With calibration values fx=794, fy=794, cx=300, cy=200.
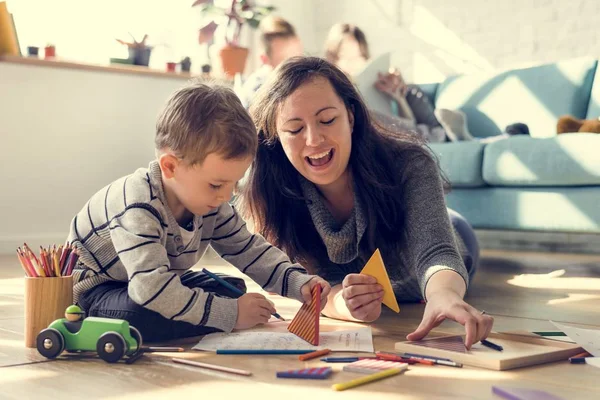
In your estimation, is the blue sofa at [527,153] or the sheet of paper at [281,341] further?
the blue sofa at [527,153]

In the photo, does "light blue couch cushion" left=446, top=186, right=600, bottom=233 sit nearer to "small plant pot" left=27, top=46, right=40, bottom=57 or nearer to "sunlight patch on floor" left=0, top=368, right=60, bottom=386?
"small plant pot" left=27, top=46, right=40, bottom=57

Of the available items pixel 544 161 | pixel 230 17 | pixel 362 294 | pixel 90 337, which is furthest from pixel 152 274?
pixel 230 17

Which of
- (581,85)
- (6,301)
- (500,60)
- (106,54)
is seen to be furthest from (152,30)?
(6,301)

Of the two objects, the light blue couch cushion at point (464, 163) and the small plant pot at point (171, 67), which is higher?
the small plant pot at point (171, 67)

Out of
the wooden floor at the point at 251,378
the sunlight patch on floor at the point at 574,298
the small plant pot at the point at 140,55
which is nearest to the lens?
the wooden floor at the point at 251,378

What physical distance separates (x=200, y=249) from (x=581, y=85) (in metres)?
2.80

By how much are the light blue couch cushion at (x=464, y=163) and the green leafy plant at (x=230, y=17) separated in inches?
67.3

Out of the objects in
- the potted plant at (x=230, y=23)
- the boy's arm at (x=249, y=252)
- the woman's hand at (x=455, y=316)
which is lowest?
the woman's hand at (x=455, y=316)

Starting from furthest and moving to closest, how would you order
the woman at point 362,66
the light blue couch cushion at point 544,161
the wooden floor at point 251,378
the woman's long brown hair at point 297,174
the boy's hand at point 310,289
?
the woman at point 362,66 < the light blue couch cushion at point 544,161 < the woman's long brown hair at point 297,174 < the boy's hand at point 310,289 < the wooden floor at point 251,378

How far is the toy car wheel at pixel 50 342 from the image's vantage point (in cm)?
131

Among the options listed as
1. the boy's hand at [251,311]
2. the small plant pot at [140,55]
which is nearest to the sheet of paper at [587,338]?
the boy's hand at [251,311]

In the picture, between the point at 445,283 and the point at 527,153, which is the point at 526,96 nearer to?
the point at 527,153

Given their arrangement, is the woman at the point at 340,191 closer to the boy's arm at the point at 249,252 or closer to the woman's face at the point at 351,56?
the boy's arm at the point at 249,252

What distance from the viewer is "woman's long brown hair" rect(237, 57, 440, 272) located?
5.68 ft
